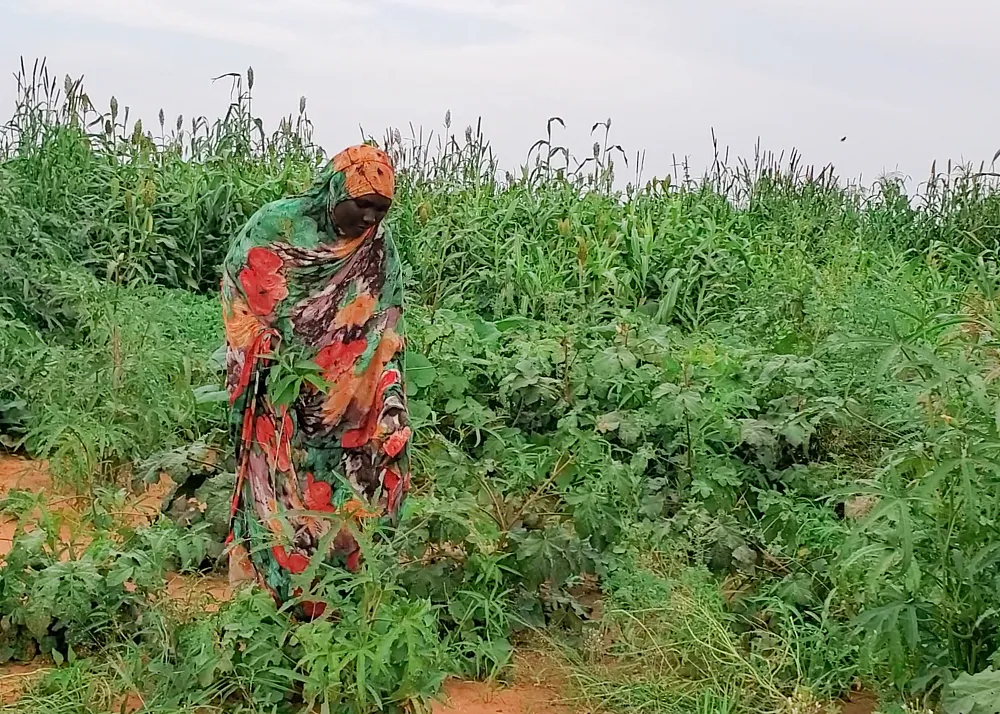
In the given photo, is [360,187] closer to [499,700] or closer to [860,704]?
[499,700]

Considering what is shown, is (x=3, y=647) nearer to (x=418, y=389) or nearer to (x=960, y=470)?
(x=418, y=389)

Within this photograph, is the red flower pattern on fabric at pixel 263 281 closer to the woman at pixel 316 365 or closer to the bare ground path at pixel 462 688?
the woman at pixel 316 365

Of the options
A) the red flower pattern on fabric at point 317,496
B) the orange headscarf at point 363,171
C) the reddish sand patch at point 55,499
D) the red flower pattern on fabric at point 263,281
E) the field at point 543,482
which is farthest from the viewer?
the reddish sand patch at point 55,499

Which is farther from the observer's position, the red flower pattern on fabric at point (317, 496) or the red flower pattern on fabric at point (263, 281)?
the red flower pattern on fabric at point (317, 496)

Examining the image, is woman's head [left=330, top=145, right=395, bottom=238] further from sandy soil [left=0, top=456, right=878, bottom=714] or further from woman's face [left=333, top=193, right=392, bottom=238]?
sandy soil [left=0, top=456, right=878, bottom=714]

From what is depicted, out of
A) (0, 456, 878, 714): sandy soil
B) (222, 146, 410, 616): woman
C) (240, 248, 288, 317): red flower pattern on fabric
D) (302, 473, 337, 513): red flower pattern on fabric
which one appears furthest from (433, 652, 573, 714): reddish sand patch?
(240, 248, 288, 317): red flower pattern on fabric

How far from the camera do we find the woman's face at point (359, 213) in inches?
120

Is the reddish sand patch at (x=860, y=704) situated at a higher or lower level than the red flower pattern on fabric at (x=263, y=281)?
lower

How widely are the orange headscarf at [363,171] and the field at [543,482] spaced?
960 millimetres

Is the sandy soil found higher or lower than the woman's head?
lower

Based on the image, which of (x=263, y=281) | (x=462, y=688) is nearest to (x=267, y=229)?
(x=263, y=281)

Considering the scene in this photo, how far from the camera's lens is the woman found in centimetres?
308

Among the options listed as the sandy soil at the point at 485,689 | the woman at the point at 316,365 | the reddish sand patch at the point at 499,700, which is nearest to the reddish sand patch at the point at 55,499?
the sandy soil at the point at 485,689

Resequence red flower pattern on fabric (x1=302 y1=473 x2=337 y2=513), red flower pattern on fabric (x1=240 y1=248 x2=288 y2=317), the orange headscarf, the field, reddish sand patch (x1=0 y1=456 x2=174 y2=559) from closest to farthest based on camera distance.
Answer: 1. the field
2. the orange headscarf
3. red flower pattern on fabric (x1=240 y1=248 x2=288 y2=317)
4. red flower pattern on fabric (x1=302 y1=473 x2=337 y2=513)
5. reddish sand patch (x1=0 y1=456 x2=174 y2=559)
